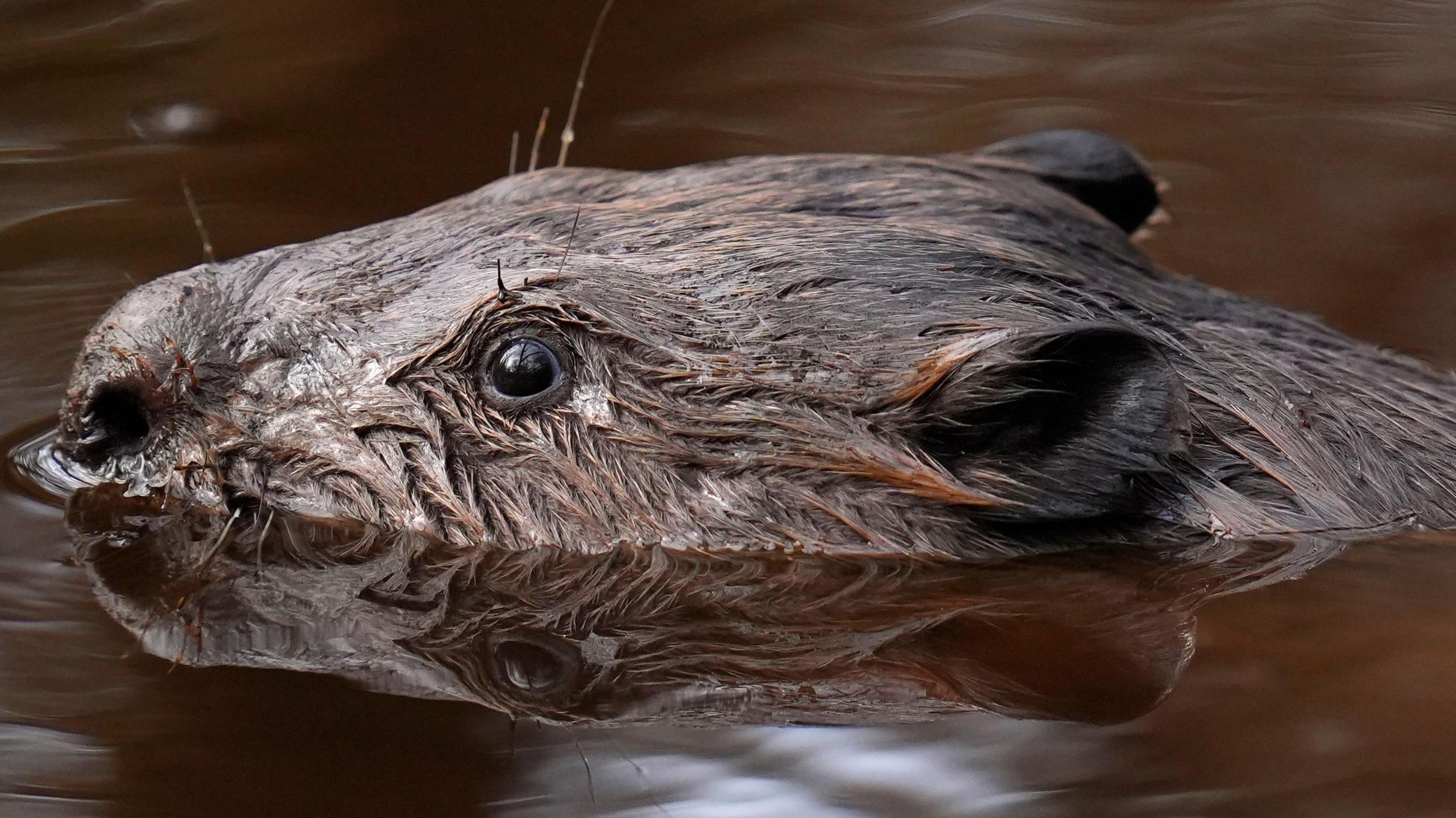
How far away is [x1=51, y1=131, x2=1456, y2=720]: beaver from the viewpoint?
2.88m

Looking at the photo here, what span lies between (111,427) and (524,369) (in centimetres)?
99

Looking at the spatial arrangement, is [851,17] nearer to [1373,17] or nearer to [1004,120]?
[1004,120]

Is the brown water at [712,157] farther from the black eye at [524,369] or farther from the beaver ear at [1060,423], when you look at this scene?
the black eye at [524,369]

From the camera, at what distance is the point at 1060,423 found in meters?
3.01

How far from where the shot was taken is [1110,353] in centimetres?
296

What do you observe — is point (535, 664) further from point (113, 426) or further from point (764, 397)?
point (113, 426)

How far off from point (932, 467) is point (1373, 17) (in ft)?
13.5

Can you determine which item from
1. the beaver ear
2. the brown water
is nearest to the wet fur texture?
the beaver ear

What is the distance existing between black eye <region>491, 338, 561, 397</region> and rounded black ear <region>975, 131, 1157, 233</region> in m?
1.54

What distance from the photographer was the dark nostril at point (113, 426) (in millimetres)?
3332

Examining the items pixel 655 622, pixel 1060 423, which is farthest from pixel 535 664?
pixel 1060 423

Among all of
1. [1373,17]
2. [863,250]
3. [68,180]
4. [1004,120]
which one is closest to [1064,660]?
[863,250]

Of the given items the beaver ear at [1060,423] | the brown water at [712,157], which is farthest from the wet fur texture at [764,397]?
the brown water at [712,157]

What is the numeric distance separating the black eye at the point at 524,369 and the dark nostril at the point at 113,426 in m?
0.81
